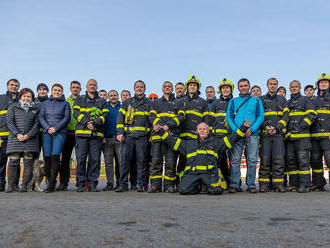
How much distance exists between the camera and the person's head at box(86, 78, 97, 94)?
659cm

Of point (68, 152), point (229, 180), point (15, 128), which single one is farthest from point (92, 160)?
point (229, 180)

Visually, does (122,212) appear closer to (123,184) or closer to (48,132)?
(123,184)

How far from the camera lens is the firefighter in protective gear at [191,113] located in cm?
630

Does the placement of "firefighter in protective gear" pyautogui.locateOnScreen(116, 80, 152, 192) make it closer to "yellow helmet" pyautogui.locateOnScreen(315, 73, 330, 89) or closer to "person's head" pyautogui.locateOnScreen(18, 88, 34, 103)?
"person's head" pyautogui.locateOnScreen(18, 88, 34, 103)

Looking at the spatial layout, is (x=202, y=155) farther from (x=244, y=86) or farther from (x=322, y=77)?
(x=322, y=77)

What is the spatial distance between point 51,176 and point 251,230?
15.2 ft

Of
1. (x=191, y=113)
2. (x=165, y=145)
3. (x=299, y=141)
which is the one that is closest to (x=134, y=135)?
(x=165, y=145)

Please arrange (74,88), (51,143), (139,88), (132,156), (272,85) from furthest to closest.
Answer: (74,88), (272,85), (139,88), (132,156), (51,143)

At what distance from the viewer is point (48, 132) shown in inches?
244

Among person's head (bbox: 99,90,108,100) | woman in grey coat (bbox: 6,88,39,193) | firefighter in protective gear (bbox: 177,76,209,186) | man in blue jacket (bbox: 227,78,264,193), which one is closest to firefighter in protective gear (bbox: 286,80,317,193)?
man in blue jacket (bbox: 227,78,264,193)

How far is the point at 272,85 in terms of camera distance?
665cm

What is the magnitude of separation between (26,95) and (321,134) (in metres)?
6.01

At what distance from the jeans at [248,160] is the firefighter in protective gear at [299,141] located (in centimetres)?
88

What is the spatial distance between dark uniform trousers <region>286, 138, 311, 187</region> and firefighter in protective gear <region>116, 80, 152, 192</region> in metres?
2.91
